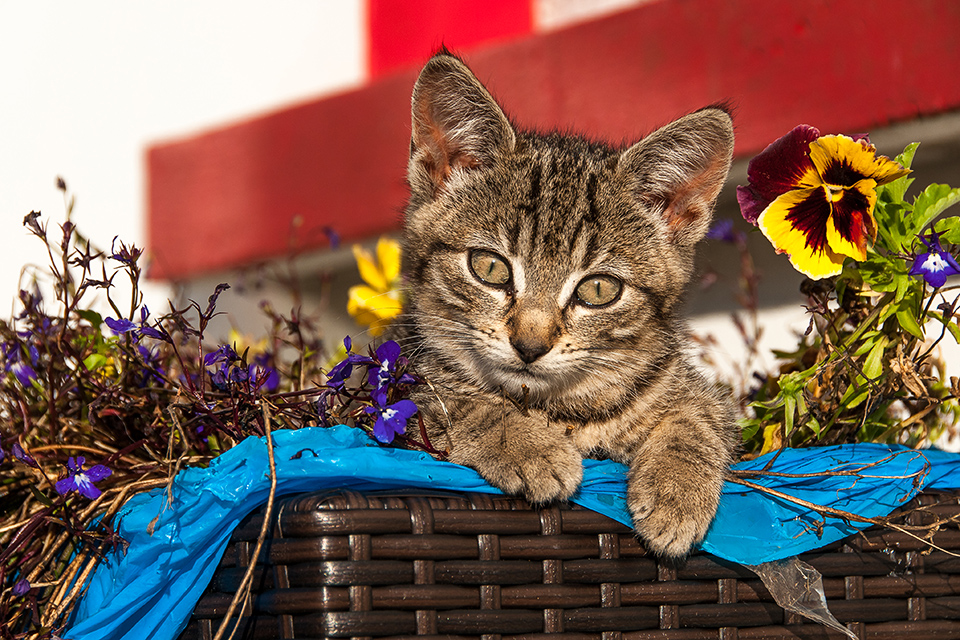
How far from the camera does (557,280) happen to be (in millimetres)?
1340

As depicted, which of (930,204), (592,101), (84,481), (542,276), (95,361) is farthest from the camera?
(592,101)

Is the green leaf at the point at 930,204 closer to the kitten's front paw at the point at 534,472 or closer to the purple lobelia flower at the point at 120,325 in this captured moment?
the kitten's front paw at the point at 534,472

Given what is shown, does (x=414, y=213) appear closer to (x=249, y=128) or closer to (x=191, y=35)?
(x=249, y=128)

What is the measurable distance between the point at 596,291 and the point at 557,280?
0.08 metres

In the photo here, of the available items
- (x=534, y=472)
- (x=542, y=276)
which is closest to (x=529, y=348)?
(x=542, y=276)

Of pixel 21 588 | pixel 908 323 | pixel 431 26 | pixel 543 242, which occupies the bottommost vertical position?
pixel 21 588

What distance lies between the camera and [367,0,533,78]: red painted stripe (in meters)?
2.71

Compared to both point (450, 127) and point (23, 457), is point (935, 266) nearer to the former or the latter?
point (450, 127)

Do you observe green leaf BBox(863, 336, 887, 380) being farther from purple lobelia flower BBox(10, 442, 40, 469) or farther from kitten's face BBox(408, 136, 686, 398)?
purple lobelia flower BBox(10, 442, 40, 469)

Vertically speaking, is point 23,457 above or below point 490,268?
below

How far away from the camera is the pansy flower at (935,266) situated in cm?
108

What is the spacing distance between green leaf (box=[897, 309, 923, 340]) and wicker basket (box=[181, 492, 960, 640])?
0.23 m

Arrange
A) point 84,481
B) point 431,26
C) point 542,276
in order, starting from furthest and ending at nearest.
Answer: point 431,26 → point 542,276 → point 84,481

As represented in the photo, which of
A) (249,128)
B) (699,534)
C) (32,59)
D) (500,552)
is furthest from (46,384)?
(32,59)
